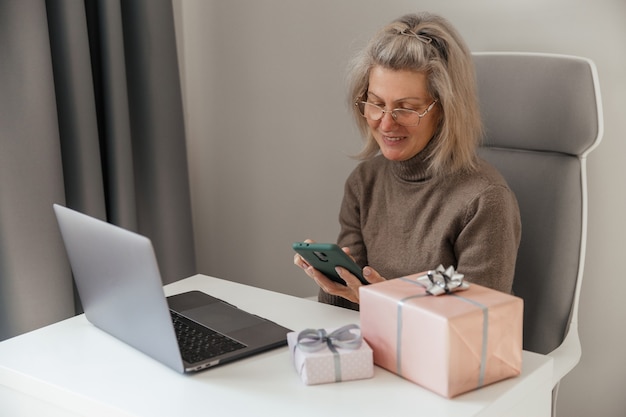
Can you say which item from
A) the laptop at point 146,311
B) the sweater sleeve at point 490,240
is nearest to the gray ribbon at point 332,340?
the laptop at point 146,311

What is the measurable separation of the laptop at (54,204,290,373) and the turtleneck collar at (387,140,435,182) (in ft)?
1.57

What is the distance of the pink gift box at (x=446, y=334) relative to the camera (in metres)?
1.07

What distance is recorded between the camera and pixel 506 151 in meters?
1.74

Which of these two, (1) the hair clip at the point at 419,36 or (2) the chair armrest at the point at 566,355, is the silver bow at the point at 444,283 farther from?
(1) the hair clip at the point at 419,36

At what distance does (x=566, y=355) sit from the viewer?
5.18ft

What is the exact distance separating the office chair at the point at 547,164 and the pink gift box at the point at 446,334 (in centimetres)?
51

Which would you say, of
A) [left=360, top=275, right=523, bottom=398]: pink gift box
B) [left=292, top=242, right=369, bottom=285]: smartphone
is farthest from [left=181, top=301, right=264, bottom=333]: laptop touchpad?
[left=360, top=275, right=523, bottom=398]: pink gift box

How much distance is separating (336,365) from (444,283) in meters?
0.20

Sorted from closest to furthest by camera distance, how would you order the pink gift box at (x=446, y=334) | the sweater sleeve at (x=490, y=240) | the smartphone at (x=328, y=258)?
the pink gift box at (x=446, y=334)
the smartphone at (x=328, y=258)
the sweater sleeve at (x=490, y=240)

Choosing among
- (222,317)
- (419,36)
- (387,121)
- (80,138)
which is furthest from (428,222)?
(80,138)

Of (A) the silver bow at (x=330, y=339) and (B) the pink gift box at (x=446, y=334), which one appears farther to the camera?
(A) the silver bow at (x=330, y=339)

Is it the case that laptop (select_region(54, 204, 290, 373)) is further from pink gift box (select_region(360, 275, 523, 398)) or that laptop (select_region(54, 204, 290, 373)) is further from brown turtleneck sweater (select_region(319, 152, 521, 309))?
brown turtleneck sweater (select_region(319, 152, 521, 309))

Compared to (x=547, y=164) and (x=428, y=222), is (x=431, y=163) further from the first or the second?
(x=547, y=164)

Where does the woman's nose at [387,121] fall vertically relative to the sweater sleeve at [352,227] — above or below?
above
